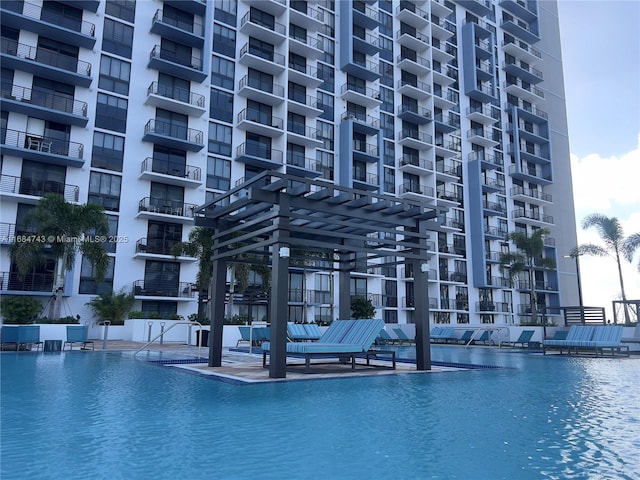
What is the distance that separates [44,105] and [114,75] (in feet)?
16.3

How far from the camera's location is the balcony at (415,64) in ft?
145

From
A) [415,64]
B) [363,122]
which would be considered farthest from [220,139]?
[415,64]

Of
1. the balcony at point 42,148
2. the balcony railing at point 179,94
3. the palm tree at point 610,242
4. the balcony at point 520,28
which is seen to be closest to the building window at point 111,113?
the balcony railing at point 179,94

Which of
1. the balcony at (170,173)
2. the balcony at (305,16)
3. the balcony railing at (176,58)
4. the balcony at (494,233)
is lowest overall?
the balcony at (494,233)

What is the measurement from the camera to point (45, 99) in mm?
28125

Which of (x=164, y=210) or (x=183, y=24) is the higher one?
(x=183, y=24)

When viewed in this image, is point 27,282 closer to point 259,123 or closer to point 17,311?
point 17,311

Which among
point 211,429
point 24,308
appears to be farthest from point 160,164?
point 211,429

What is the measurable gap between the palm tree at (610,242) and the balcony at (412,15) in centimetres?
2370

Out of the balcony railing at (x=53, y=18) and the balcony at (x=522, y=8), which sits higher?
the balcony at (x=522, y=8)

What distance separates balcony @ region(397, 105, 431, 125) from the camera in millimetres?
43438

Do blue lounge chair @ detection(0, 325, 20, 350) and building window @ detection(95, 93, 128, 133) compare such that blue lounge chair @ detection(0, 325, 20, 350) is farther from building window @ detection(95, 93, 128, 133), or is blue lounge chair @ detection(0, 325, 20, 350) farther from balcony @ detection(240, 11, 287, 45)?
balcony @ detection(240, 11, 287, 45)

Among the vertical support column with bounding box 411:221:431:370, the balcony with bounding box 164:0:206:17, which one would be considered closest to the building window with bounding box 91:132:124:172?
the balcony with bounding box 164:0:206:17

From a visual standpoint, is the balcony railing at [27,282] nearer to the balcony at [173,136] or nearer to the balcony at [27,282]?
the balcony at [27,282]
